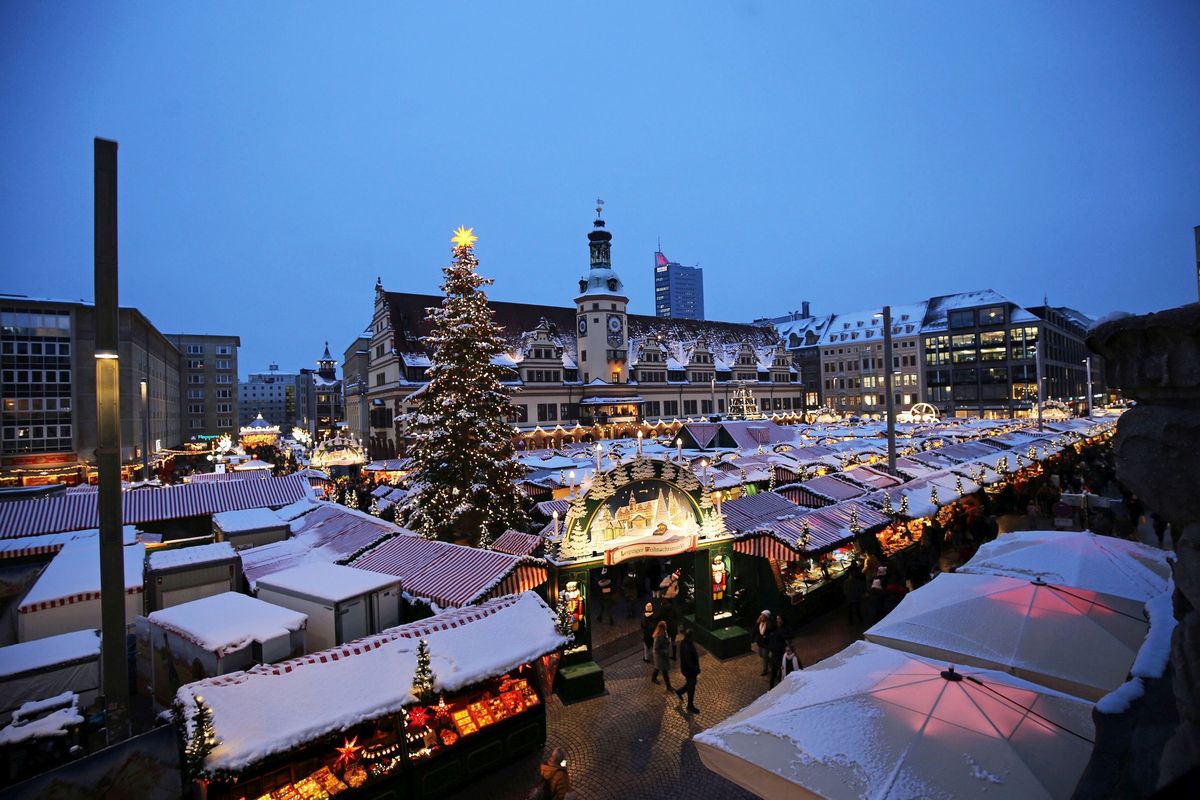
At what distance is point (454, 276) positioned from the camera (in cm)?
1797

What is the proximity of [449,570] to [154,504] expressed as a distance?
11.8m

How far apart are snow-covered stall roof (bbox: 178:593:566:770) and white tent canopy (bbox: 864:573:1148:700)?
5.09 metres

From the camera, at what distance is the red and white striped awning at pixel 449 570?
1041cm

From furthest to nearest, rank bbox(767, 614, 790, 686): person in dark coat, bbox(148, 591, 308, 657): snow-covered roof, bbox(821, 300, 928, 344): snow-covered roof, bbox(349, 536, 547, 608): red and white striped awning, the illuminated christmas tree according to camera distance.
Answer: bbox(821, 300, 928, 344): snow-covered roof, the illuminated christmas tree, bbox(767, 614, 790, 686): person in dark coat, bbox(349, 536, 547, 608): red and white striped awning, bbox(148, 591, 308, 657): snow-covered roof

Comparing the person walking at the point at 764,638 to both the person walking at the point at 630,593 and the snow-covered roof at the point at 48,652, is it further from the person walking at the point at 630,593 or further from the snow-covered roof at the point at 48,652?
the snow-covered roof at the point at 48,652

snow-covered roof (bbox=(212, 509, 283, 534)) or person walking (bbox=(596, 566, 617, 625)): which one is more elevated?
snow-covered roof (bbox=(212, 509, 283, 534))

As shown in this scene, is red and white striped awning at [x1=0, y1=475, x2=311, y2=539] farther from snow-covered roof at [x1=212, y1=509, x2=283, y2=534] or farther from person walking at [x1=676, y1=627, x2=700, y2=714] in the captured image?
person walking at [x1=676, y1=627, x2=700, y2=714]

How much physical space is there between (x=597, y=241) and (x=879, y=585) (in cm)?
5635

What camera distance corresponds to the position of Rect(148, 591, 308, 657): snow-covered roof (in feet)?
24.8

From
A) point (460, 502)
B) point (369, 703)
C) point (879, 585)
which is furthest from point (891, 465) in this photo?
point (369, 703)

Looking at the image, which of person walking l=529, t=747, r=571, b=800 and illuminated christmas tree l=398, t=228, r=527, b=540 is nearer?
person walking l=529, t=747, r=571, b=800

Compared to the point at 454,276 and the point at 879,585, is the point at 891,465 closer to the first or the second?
the point at 879,585

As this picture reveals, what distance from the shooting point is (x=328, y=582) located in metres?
9.56

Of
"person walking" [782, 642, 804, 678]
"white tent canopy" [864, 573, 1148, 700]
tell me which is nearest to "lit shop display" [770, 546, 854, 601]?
"person walking" [782, 642, 804, 678]
